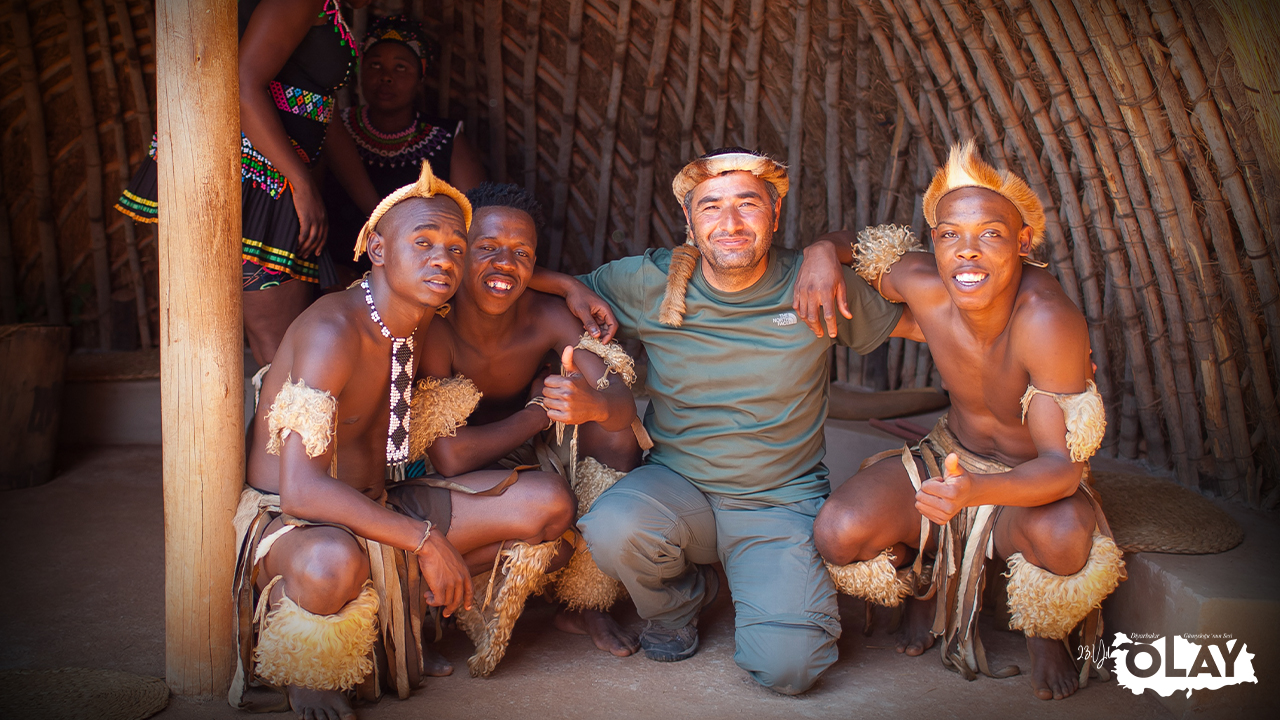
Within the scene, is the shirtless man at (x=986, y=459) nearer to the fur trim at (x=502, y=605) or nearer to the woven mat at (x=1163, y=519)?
the woven mat at (x=1163, y=519)

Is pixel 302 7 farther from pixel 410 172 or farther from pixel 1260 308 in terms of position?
pixel 1260 308

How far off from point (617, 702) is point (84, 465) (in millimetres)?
2963

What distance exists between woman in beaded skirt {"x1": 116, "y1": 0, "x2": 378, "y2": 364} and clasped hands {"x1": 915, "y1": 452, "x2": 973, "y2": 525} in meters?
1.84

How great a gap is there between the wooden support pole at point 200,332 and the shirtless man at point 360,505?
70 millimetres

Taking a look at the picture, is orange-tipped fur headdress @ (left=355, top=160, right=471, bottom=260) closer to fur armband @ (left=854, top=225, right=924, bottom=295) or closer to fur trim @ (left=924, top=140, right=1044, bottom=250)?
fur armband @ (left=854, top=225, right=924, bottom=295)

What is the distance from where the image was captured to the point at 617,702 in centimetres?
218

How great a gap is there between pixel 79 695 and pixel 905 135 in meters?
3.10

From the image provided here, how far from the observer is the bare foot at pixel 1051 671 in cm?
221

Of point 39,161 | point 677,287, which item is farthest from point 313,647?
point 39,161

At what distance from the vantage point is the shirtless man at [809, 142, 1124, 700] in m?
2.16

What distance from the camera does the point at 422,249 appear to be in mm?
2213

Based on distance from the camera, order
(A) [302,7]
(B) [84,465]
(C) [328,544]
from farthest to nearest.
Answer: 1. (B) [84,465]
2. (A) [302,7]
3. (C) [328,544]

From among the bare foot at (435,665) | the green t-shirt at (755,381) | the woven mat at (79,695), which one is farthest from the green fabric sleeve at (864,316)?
the woven mat at (79,695)

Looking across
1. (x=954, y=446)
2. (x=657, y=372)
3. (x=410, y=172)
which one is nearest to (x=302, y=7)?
(x=410, y=172)
